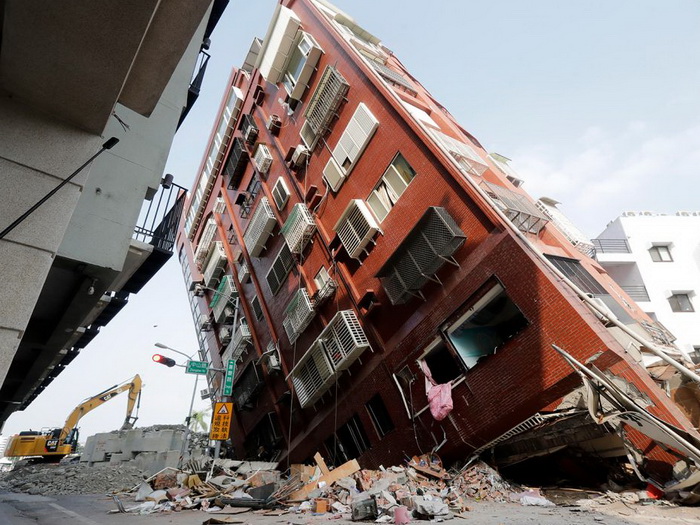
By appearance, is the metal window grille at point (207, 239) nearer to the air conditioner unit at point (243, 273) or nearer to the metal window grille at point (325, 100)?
the air conditioner unit at point (243, 273)

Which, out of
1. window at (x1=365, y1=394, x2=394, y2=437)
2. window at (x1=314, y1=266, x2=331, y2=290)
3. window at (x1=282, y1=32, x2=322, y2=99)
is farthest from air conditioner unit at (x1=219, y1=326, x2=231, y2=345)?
window at (x1=282, y1=32, x2=322, y2=99)

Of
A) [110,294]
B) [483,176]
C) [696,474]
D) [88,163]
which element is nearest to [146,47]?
[88,163]

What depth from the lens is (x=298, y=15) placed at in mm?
17125

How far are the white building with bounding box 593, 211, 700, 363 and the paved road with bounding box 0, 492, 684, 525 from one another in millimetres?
17154

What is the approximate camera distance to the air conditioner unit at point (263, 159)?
17766 mm

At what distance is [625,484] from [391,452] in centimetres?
548

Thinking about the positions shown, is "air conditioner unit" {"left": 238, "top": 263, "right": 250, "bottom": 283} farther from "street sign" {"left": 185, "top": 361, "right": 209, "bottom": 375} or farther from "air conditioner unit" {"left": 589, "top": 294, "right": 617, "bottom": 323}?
"air conditioner unit" {"left": 589, "top": 294, "right": 617, "bottom": 323}

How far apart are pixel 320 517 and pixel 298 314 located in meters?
8.01

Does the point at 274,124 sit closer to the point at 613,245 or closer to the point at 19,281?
the point at 19,281

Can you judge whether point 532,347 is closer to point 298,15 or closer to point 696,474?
point 696,474

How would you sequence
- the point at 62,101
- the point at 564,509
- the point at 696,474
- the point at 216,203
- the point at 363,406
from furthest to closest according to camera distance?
1. the point at 216,203
2. the point at 363,406
3. the point at 564,509
4. the point at 696,474
5. the point at 62,101

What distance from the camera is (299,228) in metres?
14.7

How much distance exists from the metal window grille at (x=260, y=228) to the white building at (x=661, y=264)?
16984mm

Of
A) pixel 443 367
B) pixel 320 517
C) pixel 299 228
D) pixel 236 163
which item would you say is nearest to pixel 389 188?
pixel 299 228
